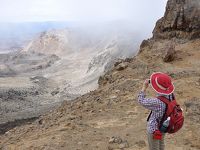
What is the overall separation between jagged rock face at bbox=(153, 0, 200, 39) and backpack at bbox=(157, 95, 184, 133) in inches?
478

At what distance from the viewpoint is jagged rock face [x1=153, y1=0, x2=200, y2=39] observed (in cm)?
1877

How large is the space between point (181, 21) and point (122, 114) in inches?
328

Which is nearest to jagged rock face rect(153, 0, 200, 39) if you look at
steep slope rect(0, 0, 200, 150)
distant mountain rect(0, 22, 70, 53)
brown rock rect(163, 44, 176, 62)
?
steep slope rect(0, 0, 200, 150)

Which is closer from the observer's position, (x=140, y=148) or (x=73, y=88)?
(x=140, y=148)

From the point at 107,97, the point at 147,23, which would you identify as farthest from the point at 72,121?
the point at 147,23

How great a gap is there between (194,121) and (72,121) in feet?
10.3

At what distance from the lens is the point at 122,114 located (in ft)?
39.3

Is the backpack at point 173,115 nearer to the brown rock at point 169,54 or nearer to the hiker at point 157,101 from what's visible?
the hiker at point 157,101

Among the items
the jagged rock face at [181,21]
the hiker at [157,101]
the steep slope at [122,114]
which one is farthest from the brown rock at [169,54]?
the hiker at [157,101]

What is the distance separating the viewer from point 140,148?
9.40 meters

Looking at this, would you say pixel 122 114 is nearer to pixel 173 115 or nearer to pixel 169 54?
pixel 169 54

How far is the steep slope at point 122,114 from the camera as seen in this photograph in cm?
991

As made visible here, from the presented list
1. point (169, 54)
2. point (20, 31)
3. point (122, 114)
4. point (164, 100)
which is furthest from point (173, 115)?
point (20, 31)

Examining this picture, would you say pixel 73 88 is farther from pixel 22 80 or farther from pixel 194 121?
pixel 194 121
